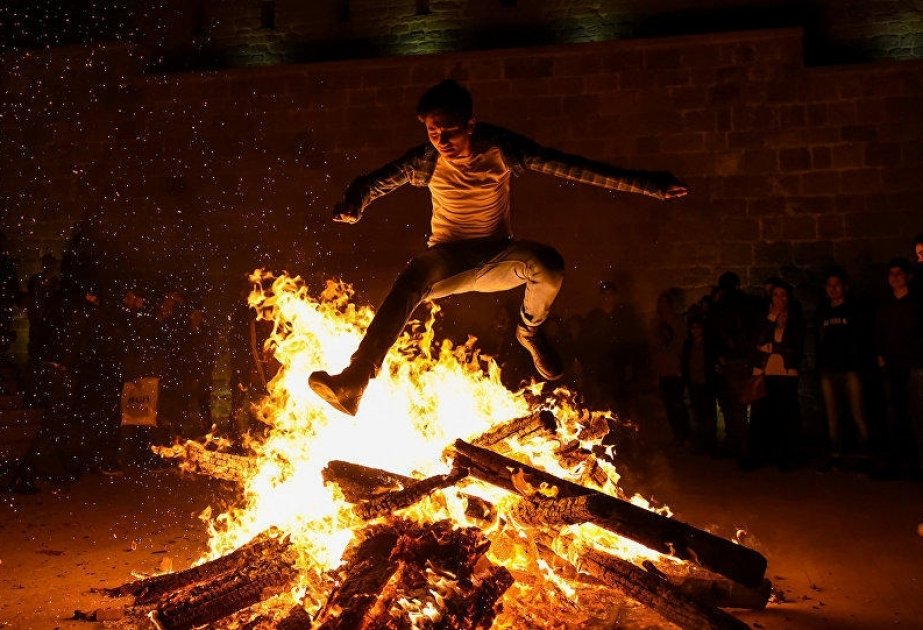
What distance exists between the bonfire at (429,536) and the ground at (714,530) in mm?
477

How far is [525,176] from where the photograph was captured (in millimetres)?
11336

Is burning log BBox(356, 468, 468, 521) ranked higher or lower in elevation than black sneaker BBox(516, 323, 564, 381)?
lower

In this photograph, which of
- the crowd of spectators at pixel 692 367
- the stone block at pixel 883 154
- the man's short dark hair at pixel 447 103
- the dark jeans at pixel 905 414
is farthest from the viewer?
the stone block at pixel 883 154

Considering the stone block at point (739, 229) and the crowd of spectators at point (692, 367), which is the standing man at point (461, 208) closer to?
the crowd of spectators at point (692, 367)

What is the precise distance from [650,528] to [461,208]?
6.91 ft

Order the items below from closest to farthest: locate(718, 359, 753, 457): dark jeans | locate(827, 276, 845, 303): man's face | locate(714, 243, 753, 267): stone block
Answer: locate(827, 276, 845, 303): man's face < locate(718, 359, 753, 457): dark jeans < locate(714, 243, 753, 267): stone block

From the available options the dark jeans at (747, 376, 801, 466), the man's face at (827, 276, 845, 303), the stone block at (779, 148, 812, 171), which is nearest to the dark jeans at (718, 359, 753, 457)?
the dark jeans at (747, 376, 801, 466)

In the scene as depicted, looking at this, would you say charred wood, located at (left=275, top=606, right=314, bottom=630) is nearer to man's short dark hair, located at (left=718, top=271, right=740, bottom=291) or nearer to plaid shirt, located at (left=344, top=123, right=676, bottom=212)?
plaid shirt, located at (left=344, top=123, right=676, bottom=212)

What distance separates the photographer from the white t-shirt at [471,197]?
14.8 ft

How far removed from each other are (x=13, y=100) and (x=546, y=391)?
10.1 metres

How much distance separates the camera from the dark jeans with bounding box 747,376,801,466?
8375 millimetres

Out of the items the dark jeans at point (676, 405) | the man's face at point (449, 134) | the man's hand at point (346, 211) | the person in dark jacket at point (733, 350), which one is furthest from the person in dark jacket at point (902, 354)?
the man's hand at point (346, 211)

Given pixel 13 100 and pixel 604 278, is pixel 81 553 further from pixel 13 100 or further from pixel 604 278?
pixel 13 100

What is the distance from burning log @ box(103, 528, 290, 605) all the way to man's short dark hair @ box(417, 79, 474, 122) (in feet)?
8.09
